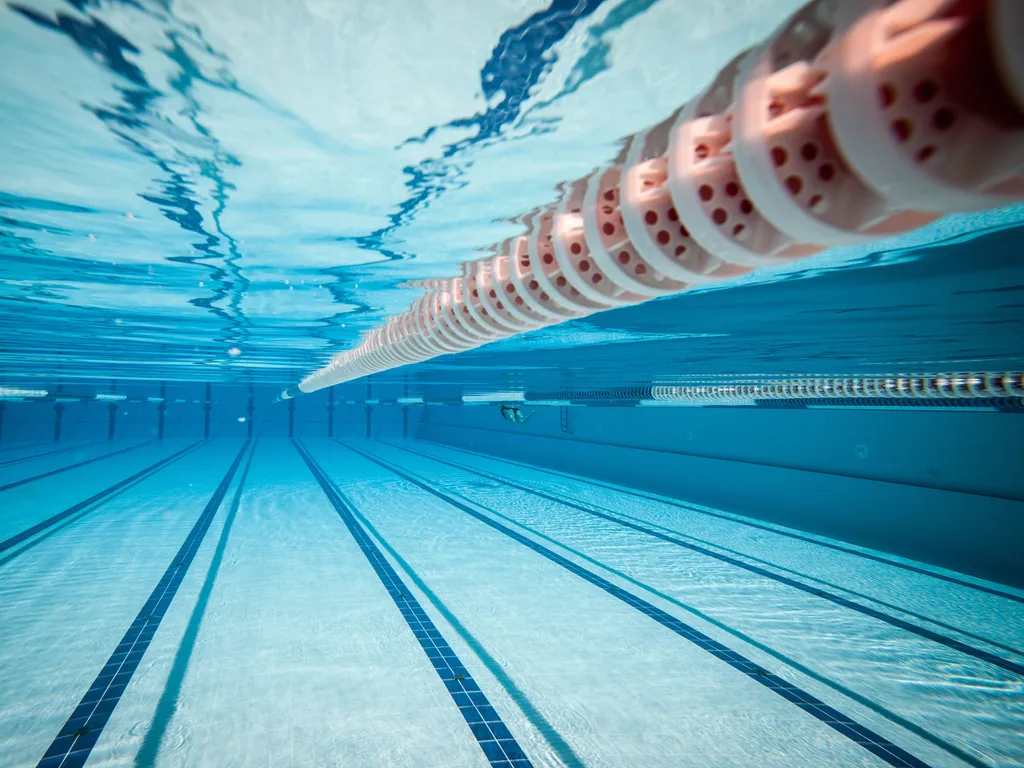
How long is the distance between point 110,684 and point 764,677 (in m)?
4.39

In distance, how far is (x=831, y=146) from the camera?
1105 millimetres

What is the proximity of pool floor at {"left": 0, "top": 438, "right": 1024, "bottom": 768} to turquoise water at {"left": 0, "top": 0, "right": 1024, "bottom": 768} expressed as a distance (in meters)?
0.03

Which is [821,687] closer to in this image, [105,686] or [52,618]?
[105,686]

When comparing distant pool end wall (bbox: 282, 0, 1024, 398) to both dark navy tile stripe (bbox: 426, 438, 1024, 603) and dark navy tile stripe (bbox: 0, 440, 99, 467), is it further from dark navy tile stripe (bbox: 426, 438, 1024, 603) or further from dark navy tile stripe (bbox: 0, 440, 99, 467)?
dark navy tile stripe (bbox: 0, 440, 99, 467)

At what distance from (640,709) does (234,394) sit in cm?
2567

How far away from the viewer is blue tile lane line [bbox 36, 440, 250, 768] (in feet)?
9.35

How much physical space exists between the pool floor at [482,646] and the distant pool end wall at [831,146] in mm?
2869

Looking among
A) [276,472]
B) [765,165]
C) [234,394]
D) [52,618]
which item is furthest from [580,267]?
[234,394]

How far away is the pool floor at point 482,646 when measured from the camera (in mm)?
3125

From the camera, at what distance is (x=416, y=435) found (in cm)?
2814

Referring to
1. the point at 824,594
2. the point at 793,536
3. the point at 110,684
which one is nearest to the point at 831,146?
the point at 110,684

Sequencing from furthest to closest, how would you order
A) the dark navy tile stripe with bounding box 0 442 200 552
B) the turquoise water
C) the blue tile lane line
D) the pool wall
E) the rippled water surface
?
the dark navy tile stripe with bounding box 0 442 200 552
the pool wall
the blue tile lane line
the turquoise water
the rippled water surface

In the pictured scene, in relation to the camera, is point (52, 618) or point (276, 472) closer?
point (52, 618)

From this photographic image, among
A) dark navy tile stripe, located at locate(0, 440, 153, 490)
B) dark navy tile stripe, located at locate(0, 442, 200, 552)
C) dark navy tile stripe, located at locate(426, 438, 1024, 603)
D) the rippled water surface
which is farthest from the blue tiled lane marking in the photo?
dark navy tile stripe, located at locate(0, 440, 153, 490)
